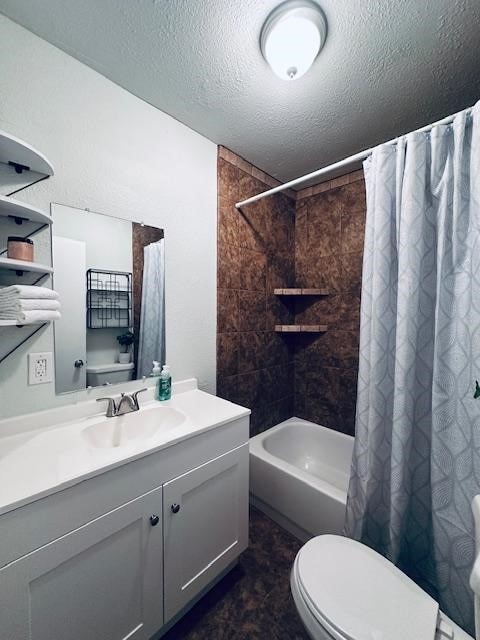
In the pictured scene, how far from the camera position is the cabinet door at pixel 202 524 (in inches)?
38.8

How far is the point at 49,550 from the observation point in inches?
28.0

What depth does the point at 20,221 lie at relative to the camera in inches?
39.3

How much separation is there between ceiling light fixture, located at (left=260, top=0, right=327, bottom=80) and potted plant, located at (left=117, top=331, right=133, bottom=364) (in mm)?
1362

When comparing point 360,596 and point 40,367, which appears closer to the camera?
point 360,596

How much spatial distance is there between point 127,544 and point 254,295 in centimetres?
151

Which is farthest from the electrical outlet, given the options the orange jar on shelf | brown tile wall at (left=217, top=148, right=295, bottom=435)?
brown tile wall at (left=217, top=148, right=295, bottom=435)

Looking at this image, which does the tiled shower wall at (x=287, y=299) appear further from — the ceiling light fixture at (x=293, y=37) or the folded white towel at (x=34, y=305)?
the folded white towel at (x=34, y=305)

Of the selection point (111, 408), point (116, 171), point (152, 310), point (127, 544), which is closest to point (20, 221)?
point (116, 171)

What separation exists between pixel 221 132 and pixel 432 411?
1.81 m

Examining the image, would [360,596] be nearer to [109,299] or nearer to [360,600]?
[360,600]

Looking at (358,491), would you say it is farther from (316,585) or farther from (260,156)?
(260,156)

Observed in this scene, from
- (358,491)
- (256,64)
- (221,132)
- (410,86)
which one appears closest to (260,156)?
(221,132)

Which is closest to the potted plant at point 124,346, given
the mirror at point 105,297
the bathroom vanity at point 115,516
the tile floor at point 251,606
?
the mirror at point 105,297

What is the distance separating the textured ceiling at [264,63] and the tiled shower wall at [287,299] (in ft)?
1.36
